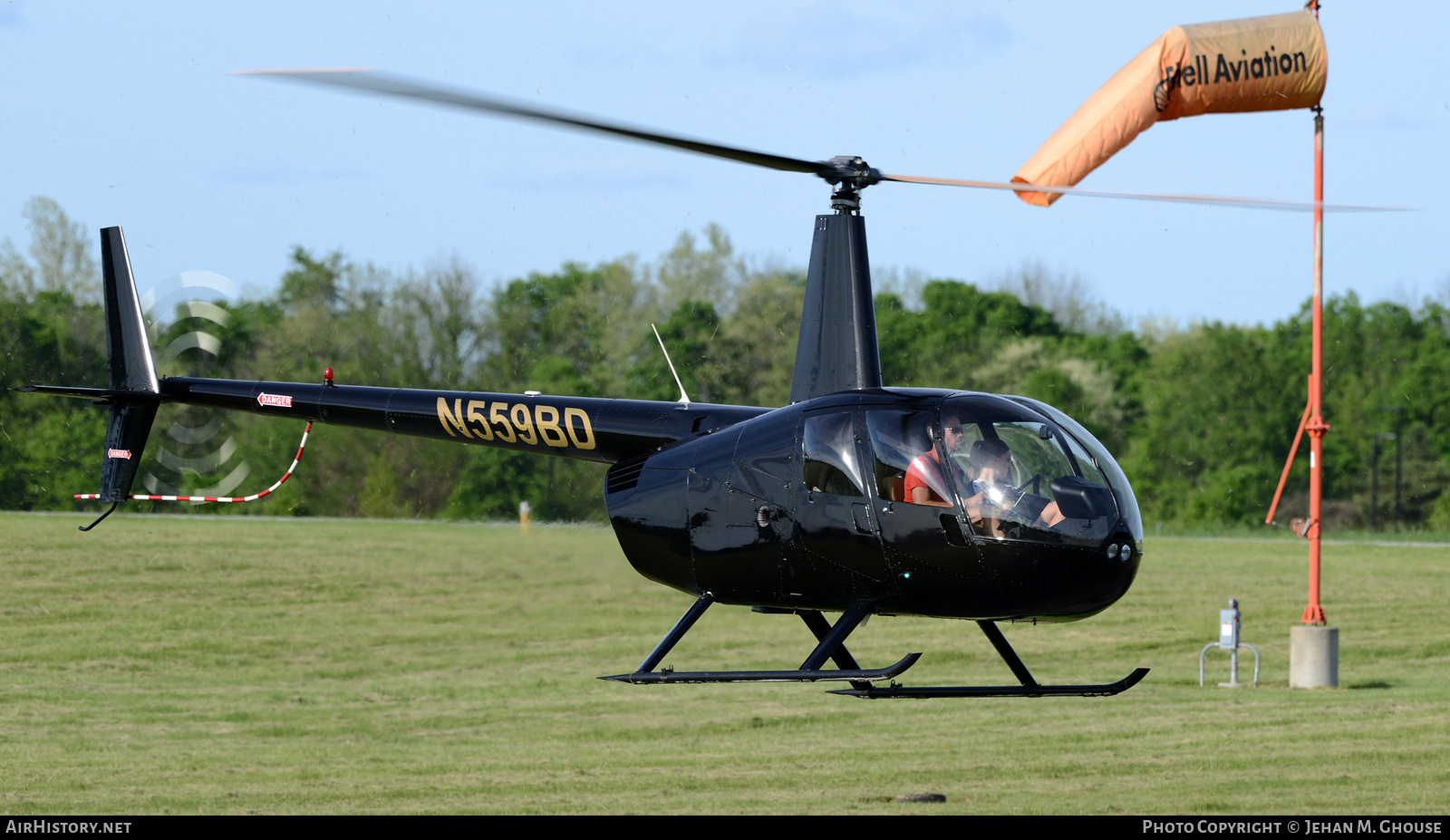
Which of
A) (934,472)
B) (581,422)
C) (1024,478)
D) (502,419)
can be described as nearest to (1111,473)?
(1024,478)

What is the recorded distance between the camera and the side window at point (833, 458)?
27.9 feet

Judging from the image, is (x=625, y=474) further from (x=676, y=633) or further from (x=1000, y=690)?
(x=1000, y=690)

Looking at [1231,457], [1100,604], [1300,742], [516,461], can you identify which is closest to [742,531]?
[1100,604]

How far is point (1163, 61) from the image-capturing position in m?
12.2

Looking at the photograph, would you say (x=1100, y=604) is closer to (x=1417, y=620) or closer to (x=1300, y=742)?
(x=1300, y=742)

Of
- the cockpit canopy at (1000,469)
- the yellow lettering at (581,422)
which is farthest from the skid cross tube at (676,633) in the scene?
the yellow lettering at (581,422)

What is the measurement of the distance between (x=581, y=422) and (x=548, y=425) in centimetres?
30

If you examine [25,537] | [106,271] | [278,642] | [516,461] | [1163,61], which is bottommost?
[278,642]

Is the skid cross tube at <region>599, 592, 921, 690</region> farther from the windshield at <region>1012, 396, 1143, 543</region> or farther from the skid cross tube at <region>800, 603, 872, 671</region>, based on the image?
the windshield at <region>1012, 396, 1143, 543</region>

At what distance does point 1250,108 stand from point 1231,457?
4204cm

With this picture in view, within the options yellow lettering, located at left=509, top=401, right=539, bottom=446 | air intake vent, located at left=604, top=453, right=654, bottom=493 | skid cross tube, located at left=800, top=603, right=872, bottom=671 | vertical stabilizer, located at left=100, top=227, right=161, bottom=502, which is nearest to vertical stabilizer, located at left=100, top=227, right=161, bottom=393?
vertical stabilizer, located at left=100, top=227, right=161, bottom=502

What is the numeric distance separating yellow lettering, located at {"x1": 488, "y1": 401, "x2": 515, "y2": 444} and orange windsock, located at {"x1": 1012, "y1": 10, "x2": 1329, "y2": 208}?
426cm

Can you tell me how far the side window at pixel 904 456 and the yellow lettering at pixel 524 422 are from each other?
10.7 ft

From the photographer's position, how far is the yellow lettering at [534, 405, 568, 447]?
418 inches
